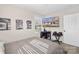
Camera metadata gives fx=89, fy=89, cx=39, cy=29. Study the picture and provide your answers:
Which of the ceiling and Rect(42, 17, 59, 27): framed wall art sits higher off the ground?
the ceiling

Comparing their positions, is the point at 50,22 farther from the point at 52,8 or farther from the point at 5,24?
the point at 5,24

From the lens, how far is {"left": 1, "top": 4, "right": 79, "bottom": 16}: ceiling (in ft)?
5.90

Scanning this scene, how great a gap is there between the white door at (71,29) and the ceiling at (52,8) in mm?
126

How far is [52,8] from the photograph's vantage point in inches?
74.4

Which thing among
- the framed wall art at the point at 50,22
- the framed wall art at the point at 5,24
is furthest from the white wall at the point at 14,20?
the framed wall art at the point at 50,22

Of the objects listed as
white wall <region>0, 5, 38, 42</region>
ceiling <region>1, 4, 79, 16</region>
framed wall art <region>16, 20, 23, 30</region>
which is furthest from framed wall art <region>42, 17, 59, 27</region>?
framed wall art <region>16, 20, 23, 30</region>

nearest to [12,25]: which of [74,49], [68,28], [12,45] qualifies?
[12,45]

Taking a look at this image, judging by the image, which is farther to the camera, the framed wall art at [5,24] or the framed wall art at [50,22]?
the framed wall art at [50,22]

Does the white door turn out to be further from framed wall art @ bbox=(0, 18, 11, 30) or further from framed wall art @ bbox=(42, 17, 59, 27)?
framed wall art @ bbox=(0, 18, 11, 30)

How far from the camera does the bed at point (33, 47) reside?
71.7 inches

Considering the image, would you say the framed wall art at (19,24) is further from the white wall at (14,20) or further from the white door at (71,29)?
the white door at (71,29)

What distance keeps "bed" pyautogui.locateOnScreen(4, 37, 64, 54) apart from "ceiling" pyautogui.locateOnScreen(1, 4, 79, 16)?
62 cm
